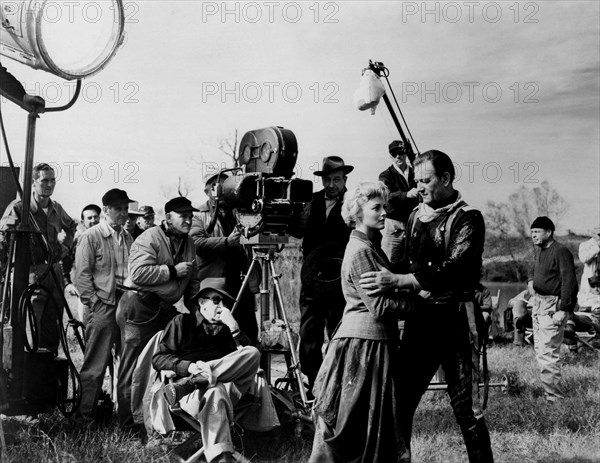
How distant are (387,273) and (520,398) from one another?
10.5ft

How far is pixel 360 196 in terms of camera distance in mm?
3404

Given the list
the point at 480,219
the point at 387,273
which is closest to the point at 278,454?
the point at 387,273

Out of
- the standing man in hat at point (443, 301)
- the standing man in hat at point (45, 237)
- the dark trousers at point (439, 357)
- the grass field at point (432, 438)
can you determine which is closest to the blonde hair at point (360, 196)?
the standing man in hat at point (443, 301)

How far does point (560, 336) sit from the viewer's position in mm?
6176

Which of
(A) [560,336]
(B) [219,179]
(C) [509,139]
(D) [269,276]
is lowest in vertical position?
(A) [560,336]

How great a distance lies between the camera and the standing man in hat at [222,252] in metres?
5.07

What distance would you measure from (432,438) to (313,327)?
3.68 ft

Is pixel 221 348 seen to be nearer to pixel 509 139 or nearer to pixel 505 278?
pixel 509 139

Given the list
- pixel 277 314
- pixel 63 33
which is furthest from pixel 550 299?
pixel 63 33

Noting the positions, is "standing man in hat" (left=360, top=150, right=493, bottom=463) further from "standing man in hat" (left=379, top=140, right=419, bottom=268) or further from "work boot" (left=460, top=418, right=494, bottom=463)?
"standing man in hat" (left=379, top=140, right=419, bottom=268)

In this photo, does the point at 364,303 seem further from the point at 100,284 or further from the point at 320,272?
the point at 100,284

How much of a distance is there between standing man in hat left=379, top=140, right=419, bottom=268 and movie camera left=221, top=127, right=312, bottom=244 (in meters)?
0.60

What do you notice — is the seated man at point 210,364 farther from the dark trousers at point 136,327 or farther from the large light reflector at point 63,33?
the large light reflector at point 63,33

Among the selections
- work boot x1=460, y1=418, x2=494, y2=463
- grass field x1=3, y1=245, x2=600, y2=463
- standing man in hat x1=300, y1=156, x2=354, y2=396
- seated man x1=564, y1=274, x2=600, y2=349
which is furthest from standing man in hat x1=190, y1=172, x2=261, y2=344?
seated man x1=564, y1=274, x2=600, y2=349
